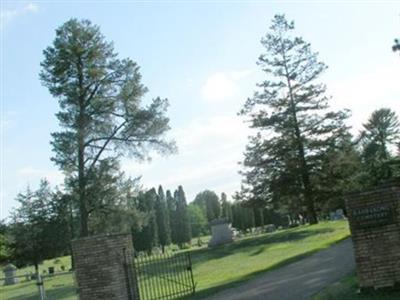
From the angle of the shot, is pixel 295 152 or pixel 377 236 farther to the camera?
pixel 295 152

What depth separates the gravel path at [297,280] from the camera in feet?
45.1

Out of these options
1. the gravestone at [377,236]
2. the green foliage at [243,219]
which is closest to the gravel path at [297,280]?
the gravestone at [377,236]

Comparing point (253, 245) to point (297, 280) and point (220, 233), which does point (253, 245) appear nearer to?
point (220, 233)

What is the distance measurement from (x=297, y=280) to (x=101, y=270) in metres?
5.17

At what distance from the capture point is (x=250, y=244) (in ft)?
111

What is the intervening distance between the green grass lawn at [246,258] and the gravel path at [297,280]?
1108mm

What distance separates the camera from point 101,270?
14.0m

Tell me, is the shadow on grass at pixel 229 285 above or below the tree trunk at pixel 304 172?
below

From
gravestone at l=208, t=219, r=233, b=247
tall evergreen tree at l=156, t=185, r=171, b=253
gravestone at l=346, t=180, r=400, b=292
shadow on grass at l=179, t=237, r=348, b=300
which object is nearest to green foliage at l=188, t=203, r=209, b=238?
tall evergreen tree at l=156, t=185, r=171, b=253

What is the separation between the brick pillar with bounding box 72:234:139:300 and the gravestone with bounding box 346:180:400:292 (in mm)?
5563

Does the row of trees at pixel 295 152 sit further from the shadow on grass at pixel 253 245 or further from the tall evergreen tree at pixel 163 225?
the tall evergreen tree at pixel 163 225

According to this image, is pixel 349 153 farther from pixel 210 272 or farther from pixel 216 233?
pixel 210 272

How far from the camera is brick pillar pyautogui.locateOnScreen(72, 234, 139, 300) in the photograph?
13957 mm

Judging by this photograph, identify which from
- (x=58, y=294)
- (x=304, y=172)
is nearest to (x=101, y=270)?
(x=58, y=294)
